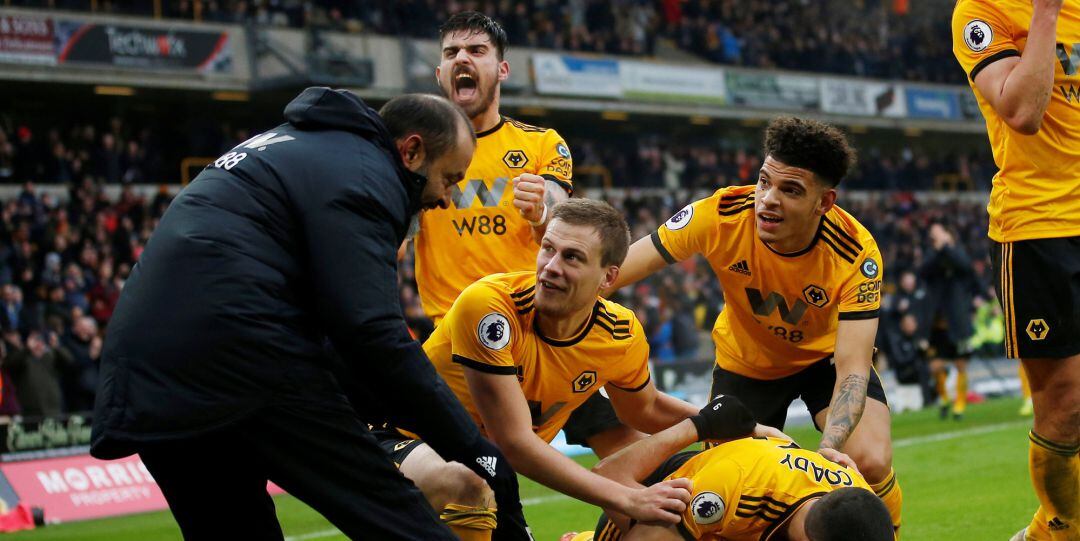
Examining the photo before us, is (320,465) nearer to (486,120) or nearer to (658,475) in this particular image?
(658,475)

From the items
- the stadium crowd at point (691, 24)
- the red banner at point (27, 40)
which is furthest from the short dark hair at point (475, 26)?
the stadium crowd at point (691, 24)

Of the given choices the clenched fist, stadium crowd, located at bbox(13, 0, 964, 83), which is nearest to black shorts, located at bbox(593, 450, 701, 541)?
the clenched fist

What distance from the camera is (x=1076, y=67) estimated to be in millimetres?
5582

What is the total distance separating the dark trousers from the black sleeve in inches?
8.3

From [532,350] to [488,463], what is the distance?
4.70 feet

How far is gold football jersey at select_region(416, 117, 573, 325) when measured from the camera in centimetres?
662

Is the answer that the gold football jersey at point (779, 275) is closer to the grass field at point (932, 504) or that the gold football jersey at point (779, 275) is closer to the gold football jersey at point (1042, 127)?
the gold football jersey at point (1042, 127)

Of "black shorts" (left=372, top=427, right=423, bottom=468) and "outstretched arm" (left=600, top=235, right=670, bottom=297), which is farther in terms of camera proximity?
"outstretched arm" (left=600, top=235, right=670, bottom=297)

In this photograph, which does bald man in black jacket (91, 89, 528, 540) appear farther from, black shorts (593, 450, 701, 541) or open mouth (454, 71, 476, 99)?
open mouth (454, 71, 476, 99)

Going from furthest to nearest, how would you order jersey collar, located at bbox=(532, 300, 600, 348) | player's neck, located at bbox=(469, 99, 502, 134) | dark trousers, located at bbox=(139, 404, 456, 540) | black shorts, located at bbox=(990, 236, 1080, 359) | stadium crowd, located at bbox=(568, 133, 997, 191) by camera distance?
stadium crowd, located at bbox=(568, 133, 997, 191) → player's neck, located at bbox=(469, 99, 502, 134) → black shorts, located at bbox=(990, 236, 1080, 359) → jersey collar, located at bbox=(532, 300, 600, 348) → dark trousers, located at bbox=(139, 404, 456, 540)

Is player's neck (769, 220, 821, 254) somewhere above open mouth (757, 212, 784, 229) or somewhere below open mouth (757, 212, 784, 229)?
below

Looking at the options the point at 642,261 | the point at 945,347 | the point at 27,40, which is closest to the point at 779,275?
the point at 642,261

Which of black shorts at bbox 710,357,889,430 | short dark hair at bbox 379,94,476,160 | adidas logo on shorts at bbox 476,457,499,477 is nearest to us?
adidas logo on shorts at bbox 476,457,499,477

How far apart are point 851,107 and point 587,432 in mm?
35050
